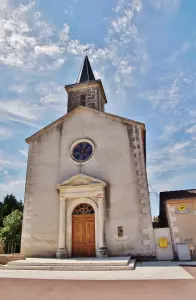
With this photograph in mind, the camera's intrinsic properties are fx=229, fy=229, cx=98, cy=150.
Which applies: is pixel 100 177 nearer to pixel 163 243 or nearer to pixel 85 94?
pixel 163 243

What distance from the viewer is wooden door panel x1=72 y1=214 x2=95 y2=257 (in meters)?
11.2

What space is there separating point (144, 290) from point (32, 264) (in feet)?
18.0

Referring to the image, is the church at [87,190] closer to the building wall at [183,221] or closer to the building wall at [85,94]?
the building wall at [183,221]

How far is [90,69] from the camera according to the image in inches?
810

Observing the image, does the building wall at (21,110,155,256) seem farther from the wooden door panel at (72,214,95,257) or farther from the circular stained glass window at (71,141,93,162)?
the wooden door panel at (72,214,95,257)

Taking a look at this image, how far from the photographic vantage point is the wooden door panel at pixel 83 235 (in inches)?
442

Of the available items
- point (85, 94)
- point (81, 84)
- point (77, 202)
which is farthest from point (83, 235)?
point (81, 84)

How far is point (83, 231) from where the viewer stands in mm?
11570

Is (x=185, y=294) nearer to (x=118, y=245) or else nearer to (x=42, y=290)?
(x=42, y=290)

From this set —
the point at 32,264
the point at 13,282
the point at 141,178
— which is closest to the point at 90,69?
the point at 141,178

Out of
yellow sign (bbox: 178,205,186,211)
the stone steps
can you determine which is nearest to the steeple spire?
yellow sign (bbox: 178,205,186,211)

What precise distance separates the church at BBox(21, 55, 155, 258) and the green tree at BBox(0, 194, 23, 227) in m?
17.0

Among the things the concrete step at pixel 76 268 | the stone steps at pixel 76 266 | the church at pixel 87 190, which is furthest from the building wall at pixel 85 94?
the concrete step at pixel 76 268

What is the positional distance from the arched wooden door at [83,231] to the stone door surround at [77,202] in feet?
0.70
